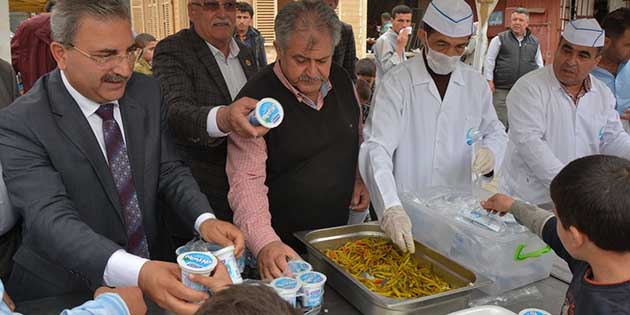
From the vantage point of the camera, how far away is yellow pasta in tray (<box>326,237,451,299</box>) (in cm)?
157

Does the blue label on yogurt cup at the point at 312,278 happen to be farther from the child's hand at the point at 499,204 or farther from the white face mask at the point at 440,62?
the white face mask at the point at 440,62

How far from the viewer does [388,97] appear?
7.89ft

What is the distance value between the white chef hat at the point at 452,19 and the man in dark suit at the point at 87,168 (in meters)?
1.35

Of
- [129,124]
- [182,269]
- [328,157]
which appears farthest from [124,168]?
[328,157]

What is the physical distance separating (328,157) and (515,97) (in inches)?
53.1

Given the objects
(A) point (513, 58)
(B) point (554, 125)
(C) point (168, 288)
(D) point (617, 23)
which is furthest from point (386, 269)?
(A) point (513, 58)

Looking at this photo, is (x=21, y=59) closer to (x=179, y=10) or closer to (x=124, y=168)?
(x=124, y=168)

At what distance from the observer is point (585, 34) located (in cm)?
262

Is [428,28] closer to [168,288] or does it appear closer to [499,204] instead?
[499,204]

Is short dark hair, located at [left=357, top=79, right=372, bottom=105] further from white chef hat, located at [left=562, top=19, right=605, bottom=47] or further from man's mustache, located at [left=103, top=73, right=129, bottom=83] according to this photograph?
man's mustache, located at [left=103, top=73, right=129, bottom=83]

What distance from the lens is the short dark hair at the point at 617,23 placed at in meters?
3.19

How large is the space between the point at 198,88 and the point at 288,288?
137cm

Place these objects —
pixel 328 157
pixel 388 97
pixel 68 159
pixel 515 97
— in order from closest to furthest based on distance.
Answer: pixel 68 159
pixel 328 157
pixel 388 97
pixel 515 97

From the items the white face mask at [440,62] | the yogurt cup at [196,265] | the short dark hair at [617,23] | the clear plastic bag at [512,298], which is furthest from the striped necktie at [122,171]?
the short dark hair at [617,23]
